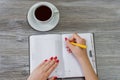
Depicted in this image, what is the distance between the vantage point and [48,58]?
824 millimetres

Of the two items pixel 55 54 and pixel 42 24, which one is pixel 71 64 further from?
pixel 42 24

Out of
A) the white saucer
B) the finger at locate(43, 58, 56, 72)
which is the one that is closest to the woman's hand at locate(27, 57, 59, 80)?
the finger at locate(43, 58, 56, 72)

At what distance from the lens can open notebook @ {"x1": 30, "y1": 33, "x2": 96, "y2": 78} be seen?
82 centimetres

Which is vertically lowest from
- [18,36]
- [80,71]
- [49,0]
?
[80,71]

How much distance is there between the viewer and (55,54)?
825 millimetres

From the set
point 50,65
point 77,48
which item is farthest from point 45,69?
point 77,48

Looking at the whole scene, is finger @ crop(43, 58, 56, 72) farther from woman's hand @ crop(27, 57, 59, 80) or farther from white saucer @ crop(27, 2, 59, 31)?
white saucer @ crop(27, 2, 59, 31)

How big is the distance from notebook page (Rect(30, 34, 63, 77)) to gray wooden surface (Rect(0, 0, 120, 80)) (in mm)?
26

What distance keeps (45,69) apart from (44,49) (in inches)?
2.7

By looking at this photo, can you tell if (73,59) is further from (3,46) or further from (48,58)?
(3,46)

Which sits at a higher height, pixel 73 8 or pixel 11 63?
pixel 73 8

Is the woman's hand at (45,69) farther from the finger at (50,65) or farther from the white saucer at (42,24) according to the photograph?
the white saucer at (42,24)

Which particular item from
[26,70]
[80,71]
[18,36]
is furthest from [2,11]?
[80,71]

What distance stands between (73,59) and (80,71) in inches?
1.9
